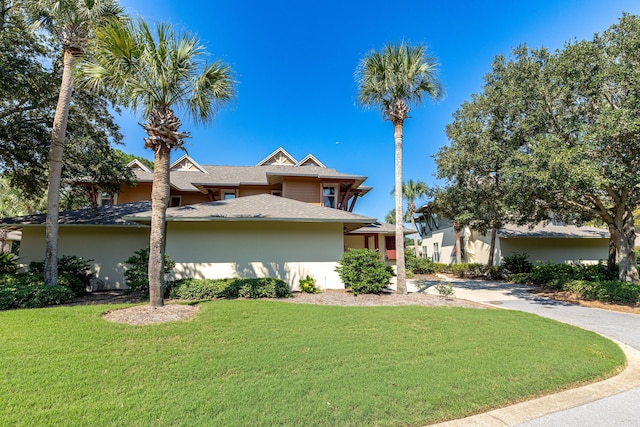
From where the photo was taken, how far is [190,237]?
12672mm

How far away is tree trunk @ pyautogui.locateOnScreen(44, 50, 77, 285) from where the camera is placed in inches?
398

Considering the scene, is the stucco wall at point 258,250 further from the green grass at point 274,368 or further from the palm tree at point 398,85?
the green grass at point 274,368

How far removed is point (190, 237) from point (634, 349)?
46.3 ft

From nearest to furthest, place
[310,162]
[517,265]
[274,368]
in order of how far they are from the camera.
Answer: [274,368]
[310,162]
[517,265]

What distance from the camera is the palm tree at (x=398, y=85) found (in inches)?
472

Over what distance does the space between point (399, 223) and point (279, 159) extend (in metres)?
13.2

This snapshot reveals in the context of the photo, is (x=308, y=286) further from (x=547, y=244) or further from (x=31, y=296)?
(x=547, y=244)

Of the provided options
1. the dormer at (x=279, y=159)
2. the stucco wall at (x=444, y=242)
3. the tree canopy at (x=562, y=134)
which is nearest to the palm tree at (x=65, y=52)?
the dormer at (x=279, y=159)

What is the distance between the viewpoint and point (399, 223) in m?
12.5

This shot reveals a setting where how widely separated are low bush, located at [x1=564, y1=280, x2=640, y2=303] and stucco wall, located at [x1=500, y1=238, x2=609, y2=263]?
11.3m

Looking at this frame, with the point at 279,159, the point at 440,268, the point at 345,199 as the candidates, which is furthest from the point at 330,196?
the point at 440,268

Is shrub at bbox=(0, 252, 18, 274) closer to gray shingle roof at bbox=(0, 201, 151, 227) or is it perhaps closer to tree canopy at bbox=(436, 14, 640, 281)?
gray shingle roof at bbox=(0, 201, 151, 227)

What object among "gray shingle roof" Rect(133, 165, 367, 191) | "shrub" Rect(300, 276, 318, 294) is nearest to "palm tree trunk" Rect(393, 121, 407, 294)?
"shrub" Rect(300, 276, 318, 294)

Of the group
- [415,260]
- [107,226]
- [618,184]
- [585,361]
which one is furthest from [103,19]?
[415,260]
